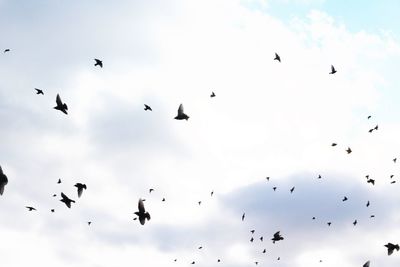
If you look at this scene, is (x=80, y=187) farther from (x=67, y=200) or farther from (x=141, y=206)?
(x=141, y=206)

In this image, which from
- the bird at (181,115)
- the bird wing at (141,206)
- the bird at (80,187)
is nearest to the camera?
the bird wing at (141,206)

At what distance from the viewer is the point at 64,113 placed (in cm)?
A: 2228

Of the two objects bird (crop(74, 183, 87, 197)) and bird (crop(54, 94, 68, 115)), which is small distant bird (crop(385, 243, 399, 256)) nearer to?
bird (crop(74, 183, 87, 197))

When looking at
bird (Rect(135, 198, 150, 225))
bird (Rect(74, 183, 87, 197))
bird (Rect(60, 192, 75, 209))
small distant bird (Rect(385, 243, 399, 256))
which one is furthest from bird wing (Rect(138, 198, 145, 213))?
small distant bird (Rect(385, 243, 399, 256))

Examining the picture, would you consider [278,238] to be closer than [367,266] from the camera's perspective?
No

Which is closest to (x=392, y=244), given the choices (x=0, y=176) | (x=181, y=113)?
(x=181, y=113)

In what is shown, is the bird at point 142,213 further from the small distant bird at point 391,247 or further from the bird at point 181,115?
the small distant bird at point 391,247

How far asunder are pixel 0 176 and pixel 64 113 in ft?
37.8

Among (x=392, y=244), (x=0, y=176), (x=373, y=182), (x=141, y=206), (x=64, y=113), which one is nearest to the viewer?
(x=0, y=176)

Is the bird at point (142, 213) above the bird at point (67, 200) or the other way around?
the other way around

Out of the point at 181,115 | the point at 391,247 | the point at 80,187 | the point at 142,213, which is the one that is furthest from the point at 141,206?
the point at 391,247

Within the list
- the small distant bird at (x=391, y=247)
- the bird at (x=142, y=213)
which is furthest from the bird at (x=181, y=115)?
the small distant bird at (x=391, y=247)

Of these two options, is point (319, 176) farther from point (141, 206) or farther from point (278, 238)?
point (141, 206)

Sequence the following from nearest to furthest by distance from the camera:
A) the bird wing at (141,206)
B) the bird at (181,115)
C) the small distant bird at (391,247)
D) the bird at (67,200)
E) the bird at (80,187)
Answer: the bird wing at (141,206), the small distant bird at (391,247), the bird at (80,187), the bird at (181,115), the bird at (67,200)
